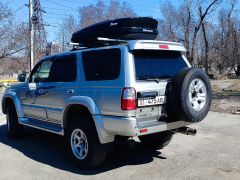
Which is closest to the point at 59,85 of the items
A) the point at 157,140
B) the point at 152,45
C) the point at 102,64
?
the point at 102,64

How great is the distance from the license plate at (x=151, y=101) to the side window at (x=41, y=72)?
2589mm

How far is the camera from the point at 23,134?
855 cm

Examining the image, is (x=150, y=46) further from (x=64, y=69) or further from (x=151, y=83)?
(x=64, y=69)

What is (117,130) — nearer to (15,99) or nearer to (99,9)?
(15,99)

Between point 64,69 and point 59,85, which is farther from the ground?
point 64,69

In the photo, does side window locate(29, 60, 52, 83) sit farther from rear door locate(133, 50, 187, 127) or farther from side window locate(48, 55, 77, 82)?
rear door locate(133, 50, 187, 127)

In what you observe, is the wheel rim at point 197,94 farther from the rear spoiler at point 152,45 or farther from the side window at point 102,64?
the side window at point 102,64

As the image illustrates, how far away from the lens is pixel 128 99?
16.5ft

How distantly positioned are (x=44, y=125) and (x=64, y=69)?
3.95ft

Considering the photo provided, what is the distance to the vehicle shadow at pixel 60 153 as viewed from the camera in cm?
601

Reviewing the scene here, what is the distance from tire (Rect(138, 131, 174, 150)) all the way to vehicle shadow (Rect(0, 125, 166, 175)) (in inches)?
5.3

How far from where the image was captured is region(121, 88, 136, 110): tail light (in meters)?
5.02

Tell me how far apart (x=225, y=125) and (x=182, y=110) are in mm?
4470

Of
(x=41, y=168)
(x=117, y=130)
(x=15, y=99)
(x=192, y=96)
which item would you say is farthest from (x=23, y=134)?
(x=192, y=96)
